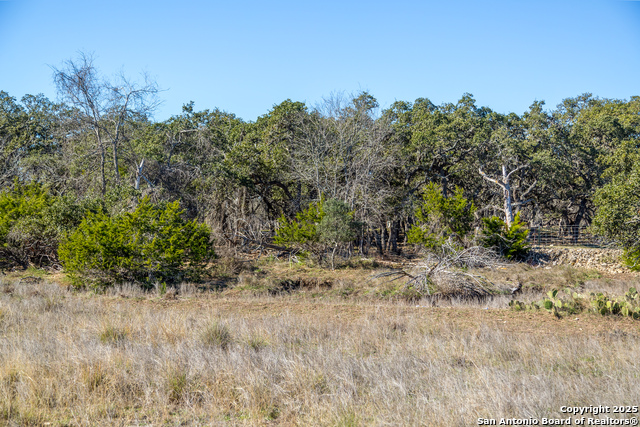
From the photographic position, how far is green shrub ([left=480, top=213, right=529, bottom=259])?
76.8ft

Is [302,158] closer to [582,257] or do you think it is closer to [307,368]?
[582,257]

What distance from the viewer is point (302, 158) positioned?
27.3m

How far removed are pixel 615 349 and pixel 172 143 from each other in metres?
23.2

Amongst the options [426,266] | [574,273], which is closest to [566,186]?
[574,273]

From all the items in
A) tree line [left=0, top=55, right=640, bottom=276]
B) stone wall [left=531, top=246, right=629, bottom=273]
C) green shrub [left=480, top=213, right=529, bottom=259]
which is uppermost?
tree line [left=0, top=55, right=640, bottom=276]

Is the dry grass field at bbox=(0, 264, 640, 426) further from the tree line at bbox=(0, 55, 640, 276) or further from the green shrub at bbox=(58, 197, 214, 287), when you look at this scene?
the tree line at bbox=(0, 55, 640, 276)

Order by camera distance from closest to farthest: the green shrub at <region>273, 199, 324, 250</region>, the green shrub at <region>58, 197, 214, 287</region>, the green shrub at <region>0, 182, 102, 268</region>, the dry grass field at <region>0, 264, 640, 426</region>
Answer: the dry grass field at <region>0, 264, 640, 426</region> < the green shrub at <region>58, 197, 214, 287</region> < the green shrub at <region>0, 182, 102, 268</region> < the green shrub at <region>273, 199, 324, 250</region>

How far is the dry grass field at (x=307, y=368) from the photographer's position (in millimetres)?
4578

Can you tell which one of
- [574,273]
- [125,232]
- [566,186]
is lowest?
[574,273]

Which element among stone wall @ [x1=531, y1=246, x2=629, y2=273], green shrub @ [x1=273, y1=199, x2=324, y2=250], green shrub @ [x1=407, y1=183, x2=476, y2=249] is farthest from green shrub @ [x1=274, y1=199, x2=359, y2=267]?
stone wall @ [x1=531, y1=246, x2=629, y2=273]

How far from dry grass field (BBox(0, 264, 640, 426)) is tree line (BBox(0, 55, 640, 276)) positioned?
13368mm

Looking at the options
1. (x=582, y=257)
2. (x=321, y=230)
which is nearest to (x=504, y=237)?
(x=582, y=257)

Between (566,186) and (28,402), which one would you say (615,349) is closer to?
(28,402)

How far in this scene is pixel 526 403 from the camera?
4418 mm
